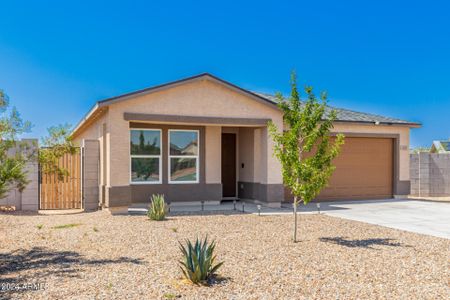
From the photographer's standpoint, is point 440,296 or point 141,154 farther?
Result: point 141,154

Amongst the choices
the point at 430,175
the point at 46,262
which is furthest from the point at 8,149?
the point at 430,175

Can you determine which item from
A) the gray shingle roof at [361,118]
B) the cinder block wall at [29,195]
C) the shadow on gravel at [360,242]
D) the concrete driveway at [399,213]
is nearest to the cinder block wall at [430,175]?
the gray shingle roof at [361,118]

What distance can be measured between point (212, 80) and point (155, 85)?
2010 millimetres

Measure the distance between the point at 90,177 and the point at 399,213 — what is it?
424 inches

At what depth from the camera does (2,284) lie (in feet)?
19.1

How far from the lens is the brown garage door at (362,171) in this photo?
17.4 metres

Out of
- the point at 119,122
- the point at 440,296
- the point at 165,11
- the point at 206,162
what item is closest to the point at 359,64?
the point at 165,11

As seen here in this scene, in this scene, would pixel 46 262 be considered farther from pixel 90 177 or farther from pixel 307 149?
pixel 90 177

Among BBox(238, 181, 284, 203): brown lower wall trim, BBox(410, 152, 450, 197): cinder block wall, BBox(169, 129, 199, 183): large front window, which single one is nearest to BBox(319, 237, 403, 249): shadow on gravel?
BBox(238, 181, 284, 203): brown lower wall trim

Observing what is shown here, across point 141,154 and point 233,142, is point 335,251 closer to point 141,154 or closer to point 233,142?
point 141,154

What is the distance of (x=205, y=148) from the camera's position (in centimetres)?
1545

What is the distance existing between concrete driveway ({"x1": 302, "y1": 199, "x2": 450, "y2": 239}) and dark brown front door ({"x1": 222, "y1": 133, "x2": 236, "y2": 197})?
11.2 feet

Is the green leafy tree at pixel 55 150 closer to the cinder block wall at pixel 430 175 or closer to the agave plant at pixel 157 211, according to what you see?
the agave plant at pixel 157 211

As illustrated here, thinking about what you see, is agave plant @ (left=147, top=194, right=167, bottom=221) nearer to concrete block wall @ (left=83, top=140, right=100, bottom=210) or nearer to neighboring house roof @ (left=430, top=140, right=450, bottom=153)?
concrete block wall @ (left=83, top=140, right=100, bottom=210)
